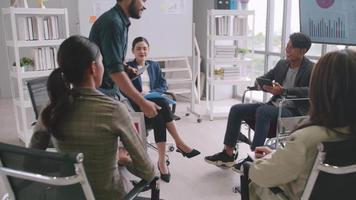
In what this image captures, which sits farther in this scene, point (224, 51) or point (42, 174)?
point (224, 51)

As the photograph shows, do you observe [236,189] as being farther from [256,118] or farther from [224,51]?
[224,51]

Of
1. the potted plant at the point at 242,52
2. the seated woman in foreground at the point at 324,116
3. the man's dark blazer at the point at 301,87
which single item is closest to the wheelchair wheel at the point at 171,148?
the man's dark blazer at the point at 301,87

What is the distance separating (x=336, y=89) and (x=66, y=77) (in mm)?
1020

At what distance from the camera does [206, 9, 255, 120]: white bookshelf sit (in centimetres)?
444

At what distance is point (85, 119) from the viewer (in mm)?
1273

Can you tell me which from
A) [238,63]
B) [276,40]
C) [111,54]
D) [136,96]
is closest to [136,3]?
[111,54]

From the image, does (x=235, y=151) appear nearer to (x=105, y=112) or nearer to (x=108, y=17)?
(x=108, y=17)

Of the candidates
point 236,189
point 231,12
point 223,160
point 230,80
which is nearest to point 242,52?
point 230,80

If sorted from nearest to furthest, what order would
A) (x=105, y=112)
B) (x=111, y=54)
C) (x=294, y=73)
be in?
(x=105, y=112) → (x=111, y=54) → (x=294, y=73)

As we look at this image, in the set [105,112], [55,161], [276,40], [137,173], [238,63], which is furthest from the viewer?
[276,40]

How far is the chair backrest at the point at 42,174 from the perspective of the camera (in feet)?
3.49

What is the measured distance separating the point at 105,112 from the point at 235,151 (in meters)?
1.85

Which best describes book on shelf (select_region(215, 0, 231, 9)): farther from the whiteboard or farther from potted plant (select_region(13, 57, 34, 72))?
potted plant (select_region(13, 57, 34, 72))

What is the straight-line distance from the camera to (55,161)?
1.07 meters
